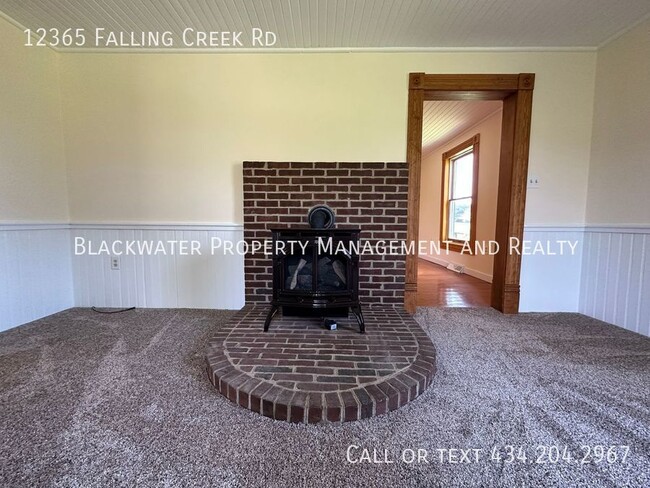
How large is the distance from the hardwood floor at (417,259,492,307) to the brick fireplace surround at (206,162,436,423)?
0.76 metres

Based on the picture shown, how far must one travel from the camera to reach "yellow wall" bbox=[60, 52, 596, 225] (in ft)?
8.21

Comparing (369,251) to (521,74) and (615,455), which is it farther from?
(521,74)

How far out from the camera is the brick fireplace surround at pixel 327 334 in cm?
128

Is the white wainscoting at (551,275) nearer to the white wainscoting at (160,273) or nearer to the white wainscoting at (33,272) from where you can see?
the white wainscoting at (160,273)

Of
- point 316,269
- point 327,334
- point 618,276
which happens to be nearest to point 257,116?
point 316,269

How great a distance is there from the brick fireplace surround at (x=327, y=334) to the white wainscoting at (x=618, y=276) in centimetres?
177

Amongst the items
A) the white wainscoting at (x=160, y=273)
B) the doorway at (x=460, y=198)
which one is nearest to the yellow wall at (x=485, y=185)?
the doorway at (x=460, y=198)

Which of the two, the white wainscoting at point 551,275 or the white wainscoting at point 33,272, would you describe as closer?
the white wainscoting at point 33,272

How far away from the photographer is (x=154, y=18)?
219cm

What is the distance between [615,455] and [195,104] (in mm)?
3501

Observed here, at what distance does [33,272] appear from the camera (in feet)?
7.84

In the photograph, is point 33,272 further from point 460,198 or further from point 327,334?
point 460,198

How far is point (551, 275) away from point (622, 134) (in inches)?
51.8

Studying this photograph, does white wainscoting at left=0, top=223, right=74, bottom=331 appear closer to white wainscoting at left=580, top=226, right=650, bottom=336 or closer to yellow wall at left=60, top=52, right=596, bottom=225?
yellow wall at left=60, top=52, right=596, bottom=225
